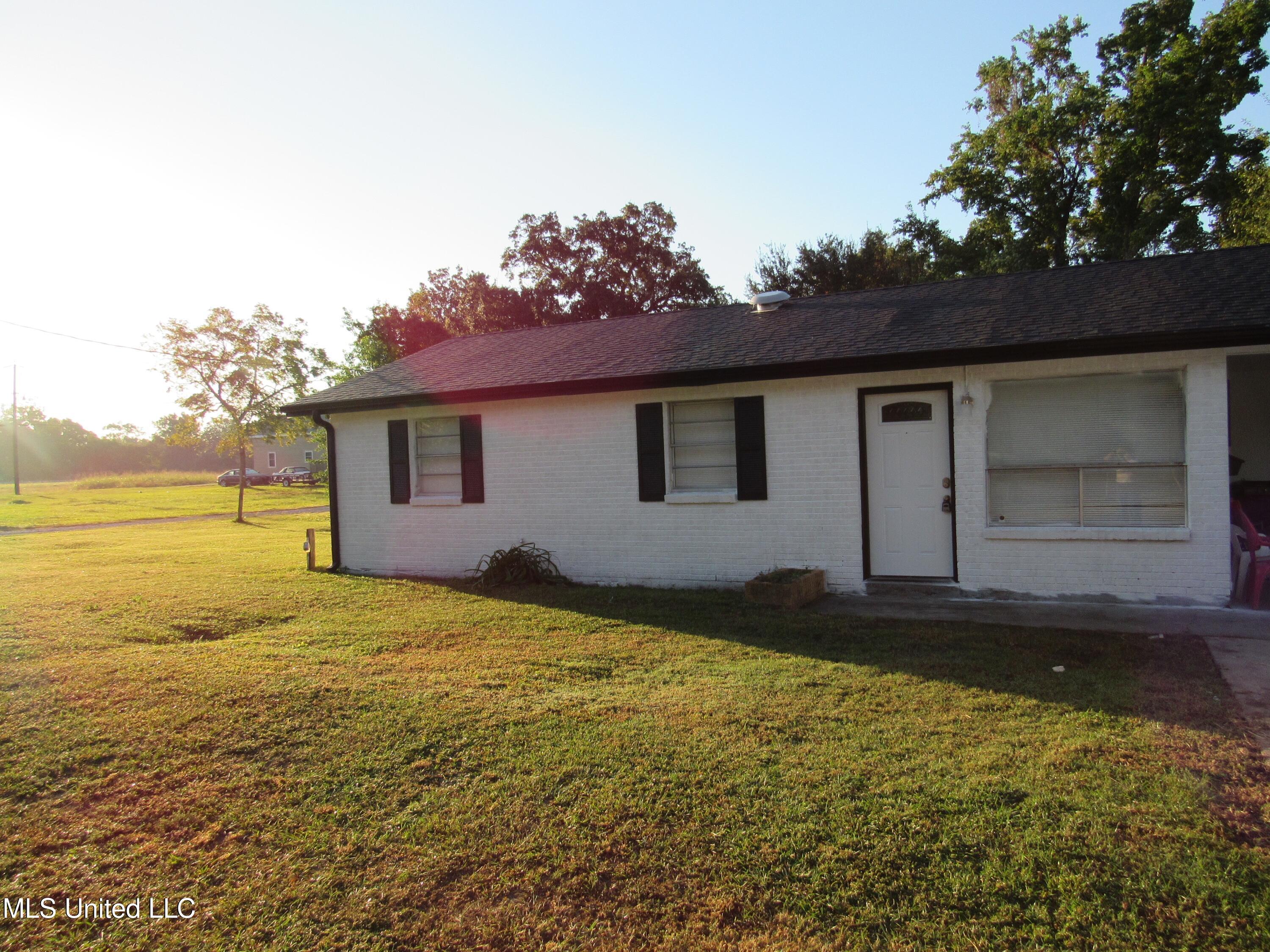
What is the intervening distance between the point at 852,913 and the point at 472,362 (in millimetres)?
10227

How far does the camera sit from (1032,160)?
2384 cm

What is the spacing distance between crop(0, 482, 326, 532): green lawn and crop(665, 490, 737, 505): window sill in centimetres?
2112

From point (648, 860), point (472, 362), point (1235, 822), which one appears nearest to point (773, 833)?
point (648, 860)

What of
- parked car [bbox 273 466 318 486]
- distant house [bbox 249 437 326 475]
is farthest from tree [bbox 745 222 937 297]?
distant house [bbox 249 437 326 475]

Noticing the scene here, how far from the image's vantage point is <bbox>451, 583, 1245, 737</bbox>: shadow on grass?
4.65m

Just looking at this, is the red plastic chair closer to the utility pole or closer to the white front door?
the white front door

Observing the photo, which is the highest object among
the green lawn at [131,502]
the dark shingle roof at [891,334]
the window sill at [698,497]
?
the dark shingle roof at [891,334]

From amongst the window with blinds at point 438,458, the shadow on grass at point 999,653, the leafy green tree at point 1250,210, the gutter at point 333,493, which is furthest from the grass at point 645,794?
the leafy green tree at point 1250,210

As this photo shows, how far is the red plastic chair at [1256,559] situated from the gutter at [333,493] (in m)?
11.2

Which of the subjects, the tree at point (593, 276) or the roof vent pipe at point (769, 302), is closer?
the roof vent pipe at point (769, 302)

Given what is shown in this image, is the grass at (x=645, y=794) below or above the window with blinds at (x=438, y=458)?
below

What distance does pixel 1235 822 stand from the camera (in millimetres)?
3131

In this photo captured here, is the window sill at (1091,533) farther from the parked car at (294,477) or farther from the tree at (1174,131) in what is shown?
the parked car at (294,477)

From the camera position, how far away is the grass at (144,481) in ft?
150
